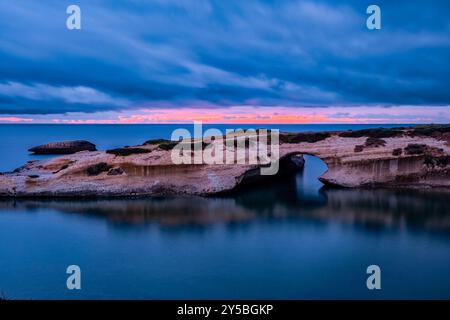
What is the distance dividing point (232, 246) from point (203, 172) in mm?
15737

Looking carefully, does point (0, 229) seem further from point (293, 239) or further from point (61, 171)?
point (293, 239)

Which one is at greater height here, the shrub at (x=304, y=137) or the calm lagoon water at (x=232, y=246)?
the shrub at (x=304, y=137)

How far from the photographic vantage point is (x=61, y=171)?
41156 mm

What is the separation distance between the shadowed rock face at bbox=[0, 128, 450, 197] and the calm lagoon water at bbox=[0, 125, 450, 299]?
1.70 m

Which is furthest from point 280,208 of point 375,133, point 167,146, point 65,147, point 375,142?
point 65,147

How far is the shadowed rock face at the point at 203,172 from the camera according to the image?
130 ft

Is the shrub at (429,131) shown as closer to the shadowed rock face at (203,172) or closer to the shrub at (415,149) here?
the shadowed rock face at (203,172)

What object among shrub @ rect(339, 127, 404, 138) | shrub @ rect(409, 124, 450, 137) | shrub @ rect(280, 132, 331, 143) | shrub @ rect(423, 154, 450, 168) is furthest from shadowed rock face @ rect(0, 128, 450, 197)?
shrub @ rect(339, 127, 404, 138)

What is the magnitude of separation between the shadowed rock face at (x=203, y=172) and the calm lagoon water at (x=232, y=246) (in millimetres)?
1695

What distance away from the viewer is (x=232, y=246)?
25.6 m

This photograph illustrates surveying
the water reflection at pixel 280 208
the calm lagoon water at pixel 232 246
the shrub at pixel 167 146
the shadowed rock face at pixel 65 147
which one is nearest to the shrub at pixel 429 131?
the water reflection at pixel 280 208

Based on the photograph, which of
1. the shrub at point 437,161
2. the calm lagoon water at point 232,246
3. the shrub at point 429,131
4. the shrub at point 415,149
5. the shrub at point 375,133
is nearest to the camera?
the calm lagoon water at point 232,246

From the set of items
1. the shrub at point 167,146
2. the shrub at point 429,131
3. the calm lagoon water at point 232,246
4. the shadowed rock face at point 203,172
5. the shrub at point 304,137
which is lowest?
the calm lagoon water at point 232,246

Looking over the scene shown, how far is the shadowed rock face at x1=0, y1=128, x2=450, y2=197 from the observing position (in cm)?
3969
